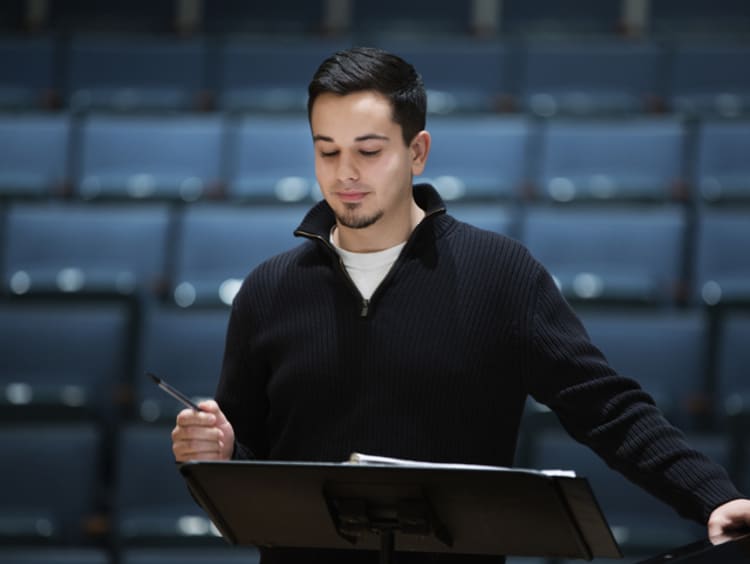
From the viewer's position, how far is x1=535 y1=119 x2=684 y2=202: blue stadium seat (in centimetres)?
107

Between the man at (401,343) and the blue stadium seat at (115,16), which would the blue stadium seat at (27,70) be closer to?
the blue stadium seat at (115,16)

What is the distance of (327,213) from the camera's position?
462 millimetres

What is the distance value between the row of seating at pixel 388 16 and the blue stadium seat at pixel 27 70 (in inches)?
7.2

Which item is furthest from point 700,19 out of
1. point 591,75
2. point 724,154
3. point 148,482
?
point 148,482

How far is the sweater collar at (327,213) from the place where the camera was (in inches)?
17.5

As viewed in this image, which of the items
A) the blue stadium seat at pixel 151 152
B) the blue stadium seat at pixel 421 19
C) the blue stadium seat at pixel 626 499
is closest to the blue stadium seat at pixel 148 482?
the blue stadium seat at pixel 626 499

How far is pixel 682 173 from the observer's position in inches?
42.5

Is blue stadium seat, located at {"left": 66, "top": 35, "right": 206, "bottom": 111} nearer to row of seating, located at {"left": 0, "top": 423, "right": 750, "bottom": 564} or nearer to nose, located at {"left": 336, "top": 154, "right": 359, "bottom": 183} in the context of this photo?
row of seating, located at {"left": 0, "top": 423, "right": 750, "bottom": 564}

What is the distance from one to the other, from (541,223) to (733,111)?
399mm

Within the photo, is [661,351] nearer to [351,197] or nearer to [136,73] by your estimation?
[351,197]

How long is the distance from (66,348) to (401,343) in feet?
1.72

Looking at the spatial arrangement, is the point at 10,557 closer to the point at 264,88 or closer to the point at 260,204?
the point at 260,204

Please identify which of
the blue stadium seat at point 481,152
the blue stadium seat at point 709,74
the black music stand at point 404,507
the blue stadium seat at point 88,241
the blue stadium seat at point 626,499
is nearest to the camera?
the black music stand at point 404,507

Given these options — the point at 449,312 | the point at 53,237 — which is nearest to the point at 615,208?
the point at 53,237
